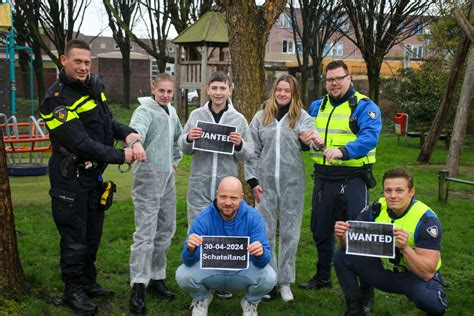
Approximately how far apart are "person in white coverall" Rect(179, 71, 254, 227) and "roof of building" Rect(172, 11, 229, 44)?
39.8 feet

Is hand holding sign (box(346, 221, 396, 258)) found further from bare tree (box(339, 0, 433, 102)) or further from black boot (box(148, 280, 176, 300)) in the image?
bare tree (box(339, 0, 433, 102))

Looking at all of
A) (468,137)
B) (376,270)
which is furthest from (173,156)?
(468,137)

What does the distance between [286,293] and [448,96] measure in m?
10.1

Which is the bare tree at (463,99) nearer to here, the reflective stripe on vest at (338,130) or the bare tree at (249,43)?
the bare tree at (249,43)

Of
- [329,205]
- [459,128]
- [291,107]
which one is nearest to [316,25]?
[459,128]

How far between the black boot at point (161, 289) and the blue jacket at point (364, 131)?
6.56 feet

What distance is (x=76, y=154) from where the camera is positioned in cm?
457

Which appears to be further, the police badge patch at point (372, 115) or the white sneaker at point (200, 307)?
the police badge patch at point (372, 115)

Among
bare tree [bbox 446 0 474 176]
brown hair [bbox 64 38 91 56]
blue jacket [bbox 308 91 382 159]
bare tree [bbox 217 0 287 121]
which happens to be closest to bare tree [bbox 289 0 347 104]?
bare tree [bbox 446 0 474 176]

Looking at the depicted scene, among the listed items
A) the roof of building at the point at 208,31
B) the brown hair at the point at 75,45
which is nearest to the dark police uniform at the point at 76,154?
the brown hair at the point at 75,45

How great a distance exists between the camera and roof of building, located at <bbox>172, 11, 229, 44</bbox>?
56.1ft

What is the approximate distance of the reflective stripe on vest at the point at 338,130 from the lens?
17.0 feet

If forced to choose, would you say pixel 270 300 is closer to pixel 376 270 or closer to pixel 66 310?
pixel 376 270

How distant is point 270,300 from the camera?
528 centimetres
